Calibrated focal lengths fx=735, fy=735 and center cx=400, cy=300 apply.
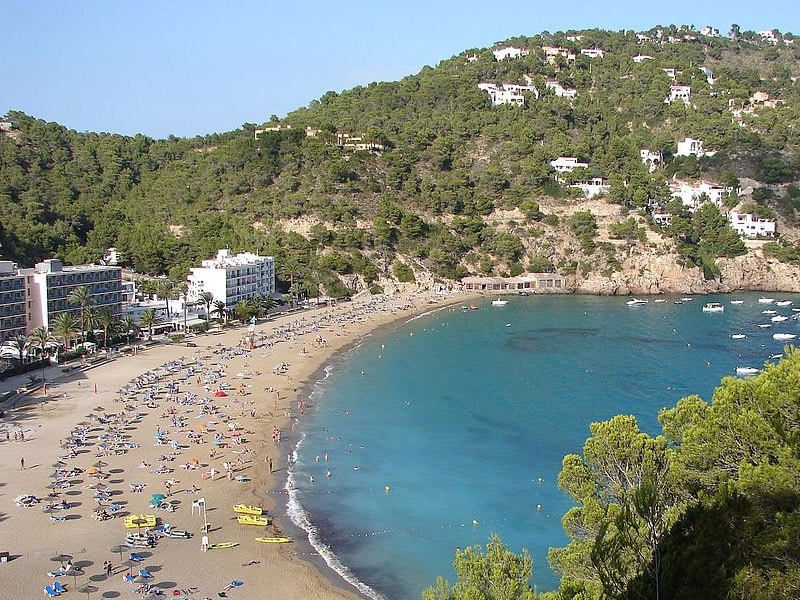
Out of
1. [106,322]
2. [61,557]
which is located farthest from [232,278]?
[61,557]

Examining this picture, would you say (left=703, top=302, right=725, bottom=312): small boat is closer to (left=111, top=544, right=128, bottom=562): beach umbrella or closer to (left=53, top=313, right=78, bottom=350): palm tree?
(left=53, top=313, right=78, bottom=350): palm tree

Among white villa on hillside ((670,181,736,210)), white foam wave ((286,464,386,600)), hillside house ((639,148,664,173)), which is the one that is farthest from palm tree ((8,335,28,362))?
hillside house ((639,148,664,173))

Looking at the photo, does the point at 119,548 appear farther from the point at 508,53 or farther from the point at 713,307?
the point at 508,53

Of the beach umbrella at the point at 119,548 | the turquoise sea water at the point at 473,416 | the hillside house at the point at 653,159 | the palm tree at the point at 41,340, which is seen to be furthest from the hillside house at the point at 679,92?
the beach umbrella at the point at 119,548

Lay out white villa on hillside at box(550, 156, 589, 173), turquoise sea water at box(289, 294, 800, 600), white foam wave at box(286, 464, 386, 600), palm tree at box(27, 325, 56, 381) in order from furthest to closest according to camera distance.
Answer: white villa on hillside at box(550, 156, 589, 173) < palm tree at box(27, 325, 56, 381) < turquoise sea water at box(289, 294, 800, 600) < white foam wave at box(286, 464, 386, 600)

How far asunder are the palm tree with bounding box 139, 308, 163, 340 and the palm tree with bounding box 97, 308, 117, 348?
3.43m

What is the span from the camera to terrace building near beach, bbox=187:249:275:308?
2328 inches

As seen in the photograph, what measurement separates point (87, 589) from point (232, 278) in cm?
4179

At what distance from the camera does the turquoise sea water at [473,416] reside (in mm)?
23984

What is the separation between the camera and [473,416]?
36906 millimetres

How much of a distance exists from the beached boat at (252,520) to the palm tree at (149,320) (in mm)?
30261

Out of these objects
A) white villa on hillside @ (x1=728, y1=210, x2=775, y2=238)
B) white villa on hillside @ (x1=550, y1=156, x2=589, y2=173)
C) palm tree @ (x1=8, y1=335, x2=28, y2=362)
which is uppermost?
white villa on hillside @ (x1=550, y1=156, x2=589, y2=173)

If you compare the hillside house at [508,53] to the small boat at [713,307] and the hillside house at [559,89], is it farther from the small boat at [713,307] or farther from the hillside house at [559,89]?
the small boat at [713,307]

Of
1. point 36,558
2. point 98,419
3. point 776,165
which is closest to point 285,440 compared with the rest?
point 98,419
